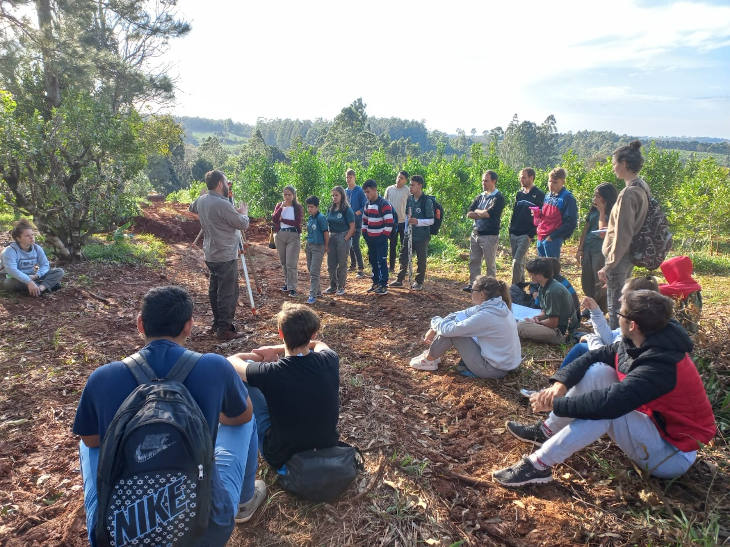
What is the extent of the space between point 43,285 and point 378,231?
209 inches

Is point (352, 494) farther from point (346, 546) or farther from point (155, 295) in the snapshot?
point (155, 295)

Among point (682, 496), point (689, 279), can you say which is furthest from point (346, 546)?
point (689, 279)

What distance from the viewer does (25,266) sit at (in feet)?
20.3

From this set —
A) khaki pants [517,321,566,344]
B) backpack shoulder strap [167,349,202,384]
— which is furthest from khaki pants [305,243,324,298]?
backpack shoulder strap [167,349,202,384]

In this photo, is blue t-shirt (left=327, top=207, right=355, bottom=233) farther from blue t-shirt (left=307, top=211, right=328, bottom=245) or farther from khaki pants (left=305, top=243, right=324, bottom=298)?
khaki pants (left=305, top=243, right=324, bottom=298)

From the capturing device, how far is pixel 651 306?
2.43m

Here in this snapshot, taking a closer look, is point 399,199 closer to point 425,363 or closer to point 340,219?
point 340,219

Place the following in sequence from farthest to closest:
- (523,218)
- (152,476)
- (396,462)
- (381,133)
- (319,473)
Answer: (381,133)
(523,218)
(396,462)
(319,473)
(152,476)

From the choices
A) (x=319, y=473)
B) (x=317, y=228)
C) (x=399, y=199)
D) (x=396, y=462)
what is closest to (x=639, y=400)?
(x=396, y=462)

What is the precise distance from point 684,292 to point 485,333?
6.77ft

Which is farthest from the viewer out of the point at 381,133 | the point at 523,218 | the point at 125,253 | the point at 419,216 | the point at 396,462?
the point at 381,133

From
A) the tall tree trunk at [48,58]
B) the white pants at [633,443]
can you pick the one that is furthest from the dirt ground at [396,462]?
the tall tree trunk at [48,58]

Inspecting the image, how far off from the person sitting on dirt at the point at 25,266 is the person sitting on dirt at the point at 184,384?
5.39 m

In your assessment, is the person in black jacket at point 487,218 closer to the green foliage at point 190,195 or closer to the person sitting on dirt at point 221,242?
the person sitting on dirt at point 221,242
